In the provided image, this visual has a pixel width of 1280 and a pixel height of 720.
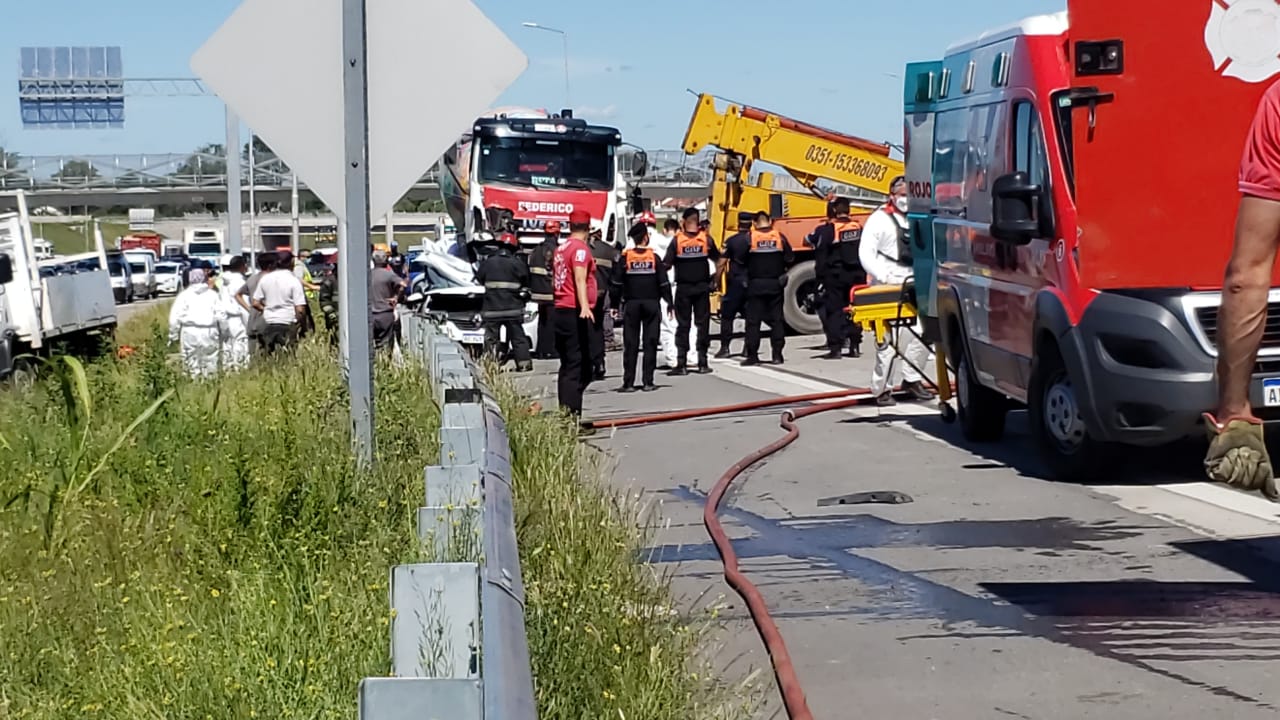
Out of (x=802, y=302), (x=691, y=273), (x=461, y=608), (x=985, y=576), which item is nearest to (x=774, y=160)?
(x=802, y=302)

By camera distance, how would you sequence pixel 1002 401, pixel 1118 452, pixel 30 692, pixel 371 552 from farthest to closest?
1. pixel 1002 401
2. pixel 1118 452
3. pixel 371 552
4. pixel 30 692

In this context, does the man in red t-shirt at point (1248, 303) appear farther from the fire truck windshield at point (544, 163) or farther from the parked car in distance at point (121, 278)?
the parked car in distance at point (121, 278)

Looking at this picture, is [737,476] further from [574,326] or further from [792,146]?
[792,146]

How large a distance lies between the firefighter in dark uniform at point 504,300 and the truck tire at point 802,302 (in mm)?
5241

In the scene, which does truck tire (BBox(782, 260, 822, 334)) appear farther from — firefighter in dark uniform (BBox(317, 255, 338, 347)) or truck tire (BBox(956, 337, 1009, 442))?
truck tire (BBox(956, 337, 1009, 442))

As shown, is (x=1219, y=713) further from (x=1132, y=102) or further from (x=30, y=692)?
(x=1132, y=102)

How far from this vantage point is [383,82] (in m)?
7.46

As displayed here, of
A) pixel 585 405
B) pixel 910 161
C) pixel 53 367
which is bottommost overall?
pixel 585 405

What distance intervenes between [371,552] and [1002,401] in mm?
7825

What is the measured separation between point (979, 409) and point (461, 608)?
10364 mm

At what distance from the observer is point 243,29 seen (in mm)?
7363

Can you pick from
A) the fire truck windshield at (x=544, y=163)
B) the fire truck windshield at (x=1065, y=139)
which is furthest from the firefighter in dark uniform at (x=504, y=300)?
the fire truck windshield at (x=1065, y=139)

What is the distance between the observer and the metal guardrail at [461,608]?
264 centimetres

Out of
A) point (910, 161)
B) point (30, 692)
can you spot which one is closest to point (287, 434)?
point (30, 692)
